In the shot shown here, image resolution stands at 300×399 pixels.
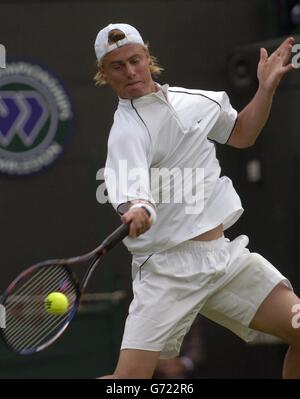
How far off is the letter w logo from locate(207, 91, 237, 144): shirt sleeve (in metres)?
2.58

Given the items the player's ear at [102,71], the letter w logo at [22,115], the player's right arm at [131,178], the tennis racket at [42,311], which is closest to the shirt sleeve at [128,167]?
the player's right arm at [131,178]

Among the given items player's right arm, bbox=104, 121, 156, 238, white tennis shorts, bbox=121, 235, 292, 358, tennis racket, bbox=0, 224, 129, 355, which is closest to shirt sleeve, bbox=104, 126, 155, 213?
player's right arm, bbox=104, 121, 156, 238

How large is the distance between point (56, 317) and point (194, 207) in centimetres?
71

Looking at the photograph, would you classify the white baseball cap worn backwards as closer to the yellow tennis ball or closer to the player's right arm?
the player's right arm

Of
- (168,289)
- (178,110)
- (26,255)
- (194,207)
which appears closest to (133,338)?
(168,289)

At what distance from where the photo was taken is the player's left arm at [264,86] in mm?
5527

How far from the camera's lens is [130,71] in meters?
5.32

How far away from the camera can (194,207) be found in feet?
17.5

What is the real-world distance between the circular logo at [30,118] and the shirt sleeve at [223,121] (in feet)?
8.45

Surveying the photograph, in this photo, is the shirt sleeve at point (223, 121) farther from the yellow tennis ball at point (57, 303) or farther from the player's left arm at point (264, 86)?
the yellow tennis ball at point (57, 303)

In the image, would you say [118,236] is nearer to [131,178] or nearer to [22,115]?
[131,178]

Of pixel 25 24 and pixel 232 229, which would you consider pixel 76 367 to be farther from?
pixel 25 24

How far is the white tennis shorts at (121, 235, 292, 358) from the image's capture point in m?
5.30

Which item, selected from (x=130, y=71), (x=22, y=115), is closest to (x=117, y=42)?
(x=130, y=71)
